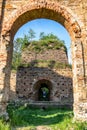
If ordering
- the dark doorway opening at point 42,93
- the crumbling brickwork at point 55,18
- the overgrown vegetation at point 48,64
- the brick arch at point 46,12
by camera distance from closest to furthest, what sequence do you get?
the crumbling brickwork at point 55,18
the brick arch at point 46,12
the overgrown vegetation at point 48,64
the dark doorway opening at point 42,93

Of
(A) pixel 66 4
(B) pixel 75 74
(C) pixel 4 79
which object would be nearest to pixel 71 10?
(A) pixel 66 4

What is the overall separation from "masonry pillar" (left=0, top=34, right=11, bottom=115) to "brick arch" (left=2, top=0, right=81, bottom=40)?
426 mm

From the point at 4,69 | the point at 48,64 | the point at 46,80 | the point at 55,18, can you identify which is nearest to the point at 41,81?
the point at 46,80

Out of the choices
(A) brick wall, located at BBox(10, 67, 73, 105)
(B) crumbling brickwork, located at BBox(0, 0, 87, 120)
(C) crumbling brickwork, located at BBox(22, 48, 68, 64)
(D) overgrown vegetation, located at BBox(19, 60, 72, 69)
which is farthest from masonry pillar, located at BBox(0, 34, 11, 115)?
(C) crumbling brickwork, located at BBox(22, 48, 68, 64)

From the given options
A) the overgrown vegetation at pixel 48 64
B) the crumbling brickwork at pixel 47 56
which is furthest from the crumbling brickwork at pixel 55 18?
the crumbling brickwork at pixel 47 56

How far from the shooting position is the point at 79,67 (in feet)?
20.9

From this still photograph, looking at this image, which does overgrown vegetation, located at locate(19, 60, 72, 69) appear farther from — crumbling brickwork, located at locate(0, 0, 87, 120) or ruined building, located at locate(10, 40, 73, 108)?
crumbling brickwork, located at locate(0, 0, 87, 120)

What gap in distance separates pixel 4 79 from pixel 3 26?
1.86 m

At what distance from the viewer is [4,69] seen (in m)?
6.38

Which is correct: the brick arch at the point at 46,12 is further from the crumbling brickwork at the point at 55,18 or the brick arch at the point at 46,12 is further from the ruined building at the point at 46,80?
the ruined building at the point at 46,80

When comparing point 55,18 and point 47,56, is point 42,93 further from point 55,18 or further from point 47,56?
point 55,18

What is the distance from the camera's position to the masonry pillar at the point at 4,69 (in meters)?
6.17

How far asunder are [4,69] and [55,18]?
267 centimetres

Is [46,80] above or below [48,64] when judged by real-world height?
below
